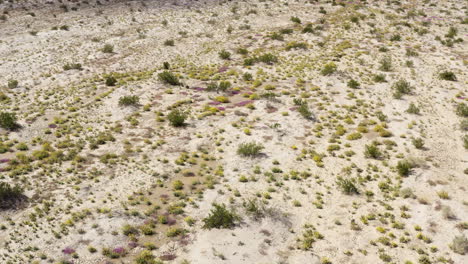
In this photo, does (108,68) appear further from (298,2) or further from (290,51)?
(298,2)

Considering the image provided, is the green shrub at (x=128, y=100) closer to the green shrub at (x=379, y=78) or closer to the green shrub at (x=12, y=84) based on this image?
the green shrub at (x=12, y=84)

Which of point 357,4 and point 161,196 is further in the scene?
point 357,4

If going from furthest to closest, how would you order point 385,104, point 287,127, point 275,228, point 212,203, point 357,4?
point 357,4
point 385,104
point 287,127
point 212,203
point 275,228

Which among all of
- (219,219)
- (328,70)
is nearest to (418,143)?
(328,70)

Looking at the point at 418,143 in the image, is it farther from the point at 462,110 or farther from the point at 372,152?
the point at 462,110

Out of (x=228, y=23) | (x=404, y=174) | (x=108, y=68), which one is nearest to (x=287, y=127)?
(x=404, y=174)

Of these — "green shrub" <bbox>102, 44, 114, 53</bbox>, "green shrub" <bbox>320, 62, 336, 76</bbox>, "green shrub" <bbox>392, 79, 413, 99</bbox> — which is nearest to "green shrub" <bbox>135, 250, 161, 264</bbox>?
"green shrub" <bbox>392, 79, 413, 99</bbox>

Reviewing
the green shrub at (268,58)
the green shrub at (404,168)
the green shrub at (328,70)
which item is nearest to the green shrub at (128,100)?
the green shrub at (268,58)
